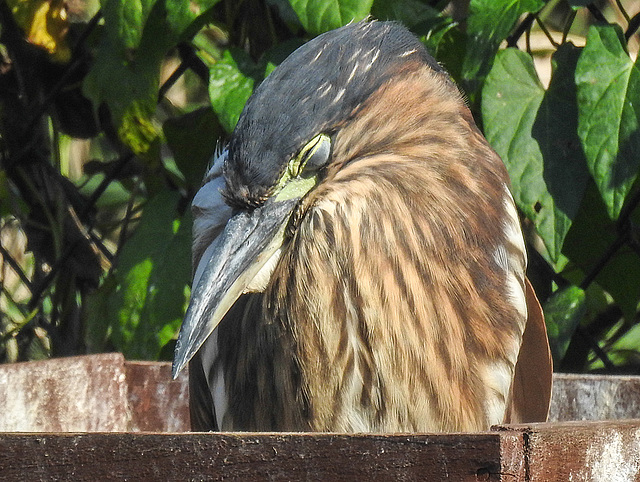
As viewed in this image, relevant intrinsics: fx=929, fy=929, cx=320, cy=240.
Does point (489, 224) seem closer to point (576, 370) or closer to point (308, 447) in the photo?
point (308, 447)

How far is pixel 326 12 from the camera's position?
66.1 inches

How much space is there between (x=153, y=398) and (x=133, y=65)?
0.74m

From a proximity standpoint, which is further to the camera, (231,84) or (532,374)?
(231,84)

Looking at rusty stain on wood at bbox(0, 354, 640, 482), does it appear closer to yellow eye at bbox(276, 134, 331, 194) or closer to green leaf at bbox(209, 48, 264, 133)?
yellow eye at bbox(276, 134, 331, 194)

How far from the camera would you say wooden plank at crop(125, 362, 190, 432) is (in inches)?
63.3

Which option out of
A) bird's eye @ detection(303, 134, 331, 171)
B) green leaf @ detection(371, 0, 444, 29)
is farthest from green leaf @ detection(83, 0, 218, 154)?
bird's eye @ detection(303, 134, 331, 171)

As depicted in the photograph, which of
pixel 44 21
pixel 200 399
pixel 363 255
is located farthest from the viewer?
pixel 44 21

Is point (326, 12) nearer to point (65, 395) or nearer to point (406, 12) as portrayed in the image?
point (406, 12)

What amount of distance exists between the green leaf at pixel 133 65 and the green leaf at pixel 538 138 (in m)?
0.64

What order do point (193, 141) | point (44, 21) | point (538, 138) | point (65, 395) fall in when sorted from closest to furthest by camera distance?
point (65, 395), point (538, 138), point (193, 141), point (44, 21)

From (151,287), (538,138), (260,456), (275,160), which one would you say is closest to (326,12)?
(538,138)

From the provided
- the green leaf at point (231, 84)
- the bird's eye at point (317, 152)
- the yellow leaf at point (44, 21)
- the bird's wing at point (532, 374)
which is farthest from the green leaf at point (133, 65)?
the bird's wing at point (532, 374)

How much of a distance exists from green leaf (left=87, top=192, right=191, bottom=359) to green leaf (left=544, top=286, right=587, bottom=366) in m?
0.76

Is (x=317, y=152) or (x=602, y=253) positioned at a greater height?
(x=317, y=152)
